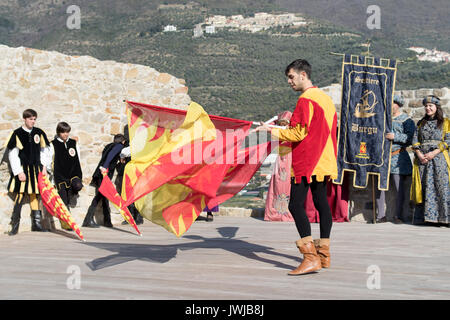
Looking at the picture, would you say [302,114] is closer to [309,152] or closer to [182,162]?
[309,152]

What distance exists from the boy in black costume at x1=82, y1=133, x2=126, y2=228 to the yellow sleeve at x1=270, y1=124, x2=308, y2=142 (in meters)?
4.19

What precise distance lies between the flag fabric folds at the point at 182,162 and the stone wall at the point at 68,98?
9.41 feet

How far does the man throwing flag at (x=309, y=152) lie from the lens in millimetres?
4812

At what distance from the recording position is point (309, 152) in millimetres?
4867

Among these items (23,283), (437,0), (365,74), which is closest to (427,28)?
(437,0)

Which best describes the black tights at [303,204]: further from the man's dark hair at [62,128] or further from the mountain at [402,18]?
the mountain at [402,18]

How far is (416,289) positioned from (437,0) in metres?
115

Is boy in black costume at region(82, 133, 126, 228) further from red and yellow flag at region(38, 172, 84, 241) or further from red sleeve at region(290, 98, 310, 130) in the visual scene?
red sleeve at region(290, 98, 310, 130)

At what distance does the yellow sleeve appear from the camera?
15.8 feet

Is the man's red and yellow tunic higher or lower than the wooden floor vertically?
higher

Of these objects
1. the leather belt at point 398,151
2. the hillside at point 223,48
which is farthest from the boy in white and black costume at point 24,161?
the hillside at point 223,48

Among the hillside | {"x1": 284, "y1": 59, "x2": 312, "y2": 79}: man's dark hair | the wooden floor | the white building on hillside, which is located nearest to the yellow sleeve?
{"x1": 284, "y1": 59, "x2": 312, "y2": 79}: man's dark hair

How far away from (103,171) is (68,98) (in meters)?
1.35
